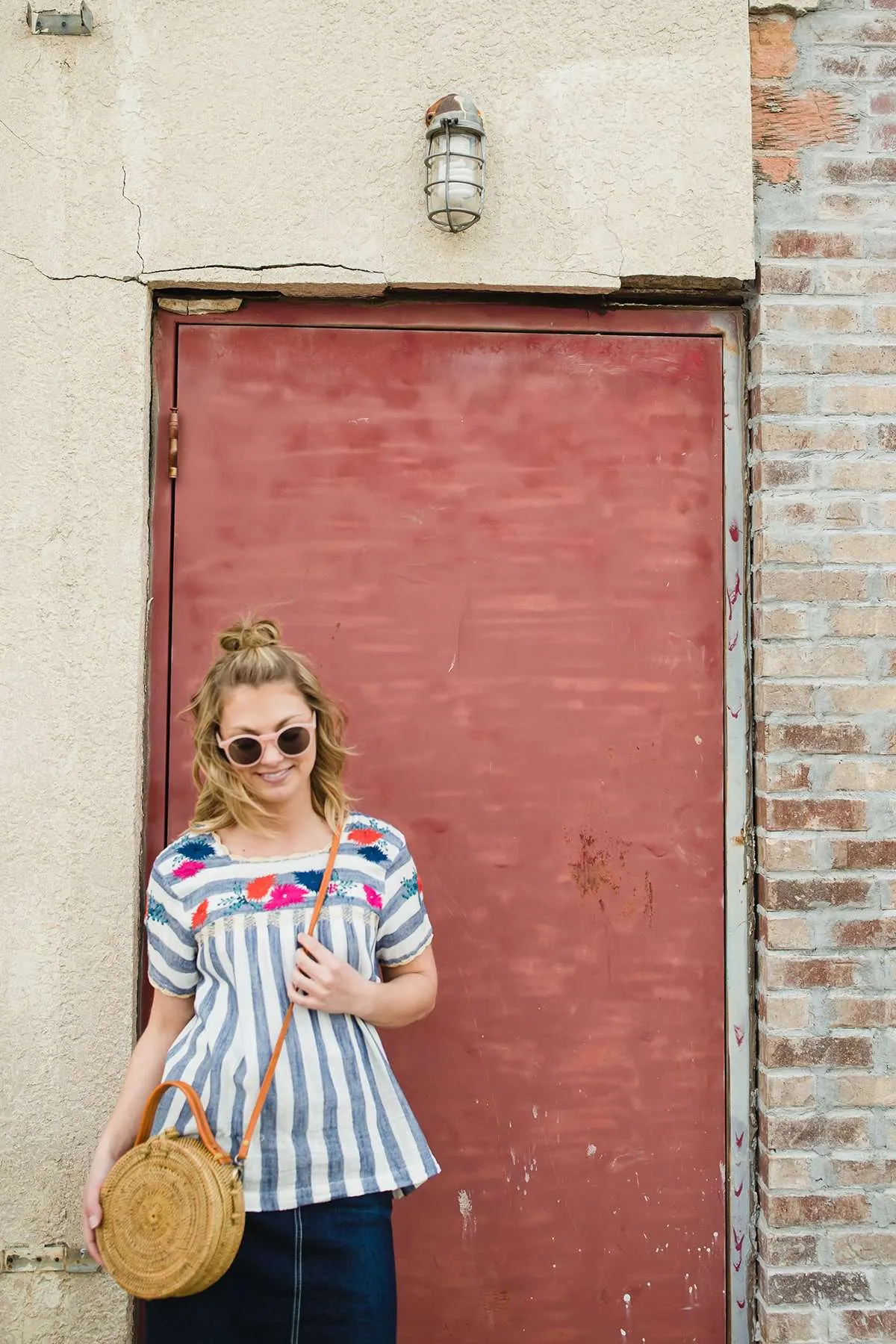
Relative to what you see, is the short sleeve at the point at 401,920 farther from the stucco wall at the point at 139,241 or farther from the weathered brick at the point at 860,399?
the weathered brick at the point at 860,399

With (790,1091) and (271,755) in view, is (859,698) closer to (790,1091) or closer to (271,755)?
(790,1091)

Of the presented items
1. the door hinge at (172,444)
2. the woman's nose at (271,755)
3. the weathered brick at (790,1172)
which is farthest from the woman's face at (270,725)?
the weathered brick at (790,1172)

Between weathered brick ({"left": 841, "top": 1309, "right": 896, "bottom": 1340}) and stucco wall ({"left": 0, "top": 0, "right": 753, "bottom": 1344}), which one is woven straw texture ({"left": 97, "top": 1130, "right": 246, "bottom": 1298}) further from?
weathered brick ({"left": 841, "top": 1309, "right": 896, "bottom": 1340})

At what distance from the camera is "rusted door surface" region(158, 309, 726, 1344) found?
2586 mm

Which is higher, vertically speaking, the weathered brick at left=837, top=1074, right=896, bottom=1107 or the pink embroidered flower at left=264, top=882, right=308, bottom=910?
the pink embroidered flower at left=264, top=882, right=308, bottom=910

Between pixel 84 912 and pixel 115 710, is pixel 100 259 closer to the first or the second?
pixel 115 710

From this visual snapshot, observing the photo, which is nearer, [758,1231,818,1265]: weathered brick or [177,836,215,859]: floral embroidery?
[177,836,215,859]: floral embroidery

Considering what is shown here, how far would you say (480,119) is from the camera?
251 cm

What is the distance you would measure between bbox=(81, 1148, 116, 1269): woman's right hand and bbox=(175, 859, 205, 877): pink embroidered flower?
503mm

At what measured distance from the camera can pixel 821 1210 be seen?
8.23 ft

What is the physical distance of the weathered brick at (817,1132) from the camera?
251cm

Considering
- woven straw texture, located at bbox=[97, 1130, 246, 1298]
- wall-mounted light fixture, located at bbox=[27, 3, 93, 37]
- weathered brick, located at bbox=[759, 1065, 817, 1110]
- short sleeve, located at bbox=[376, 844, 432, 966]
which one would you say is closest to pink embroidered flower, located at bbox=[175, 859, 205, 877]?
short sleeve, located at bbox=[376, 844, 432, 966]

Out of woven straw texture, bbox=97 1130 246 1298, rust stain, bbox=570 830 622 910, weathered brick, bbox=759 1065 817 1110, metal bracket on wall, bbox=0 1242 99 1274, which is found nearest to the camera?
woven straw texture, bbox=97 1130 246 1298

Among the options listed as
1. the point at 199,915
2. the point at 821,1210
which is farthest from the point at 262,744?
the point at 821,1210
